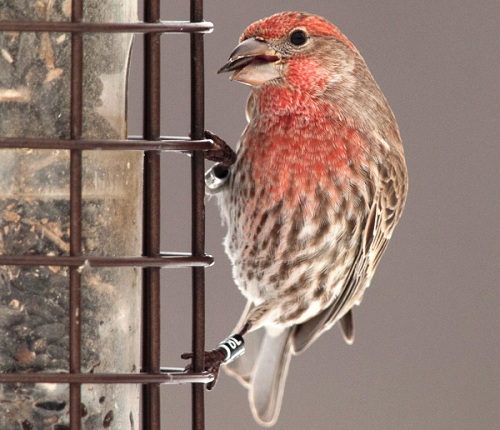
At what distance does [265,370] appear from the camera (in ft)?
19.5

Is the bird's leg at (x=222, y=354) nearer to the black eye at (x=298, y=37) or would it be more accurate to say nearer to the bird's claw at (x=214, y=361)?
the bird's claw at (x=214, y=361)

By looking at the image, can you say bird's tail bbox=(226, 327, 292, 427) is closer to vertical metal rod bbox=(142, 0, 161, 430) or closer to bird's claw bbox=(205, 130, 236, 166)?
bird's claw bbox=(205, 130, 236, 166)

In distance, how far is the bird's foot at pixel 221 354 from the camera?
4.89 metres

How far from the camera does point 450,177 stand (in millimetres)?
8625

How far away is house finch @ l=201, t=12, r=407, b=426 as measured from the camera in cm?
531

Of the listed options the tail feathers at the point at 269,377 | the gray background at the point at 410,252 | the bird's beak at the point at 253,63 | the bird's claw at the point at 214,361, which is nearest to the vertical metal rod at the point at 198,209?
the bird's claw at the point at 214,361

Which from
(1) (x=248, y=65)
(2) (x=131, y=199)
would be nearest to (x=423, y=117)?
(1) (x=248, y=65)

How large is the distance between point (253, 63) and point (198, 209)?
36.5 inches

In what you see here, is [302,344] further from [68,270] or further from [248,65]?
[68,270]

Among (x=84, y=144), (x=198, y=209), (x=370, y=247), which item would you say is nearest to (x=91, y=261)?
(x=84, y=144)

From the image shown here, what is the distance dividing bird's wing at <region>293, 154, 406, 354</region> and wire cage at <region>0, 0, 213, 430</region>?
1.35 m

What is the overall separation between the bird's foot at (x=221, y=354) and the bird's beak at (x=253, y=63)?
92 cm

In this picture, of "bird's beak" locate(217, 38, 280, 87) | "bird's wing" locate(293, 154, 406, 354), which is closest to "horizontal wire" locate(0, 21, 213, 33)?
"bird's beak" locate(217, 38, 280, 87)

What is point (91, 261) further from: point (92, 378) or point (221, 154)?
point (221, 154)
